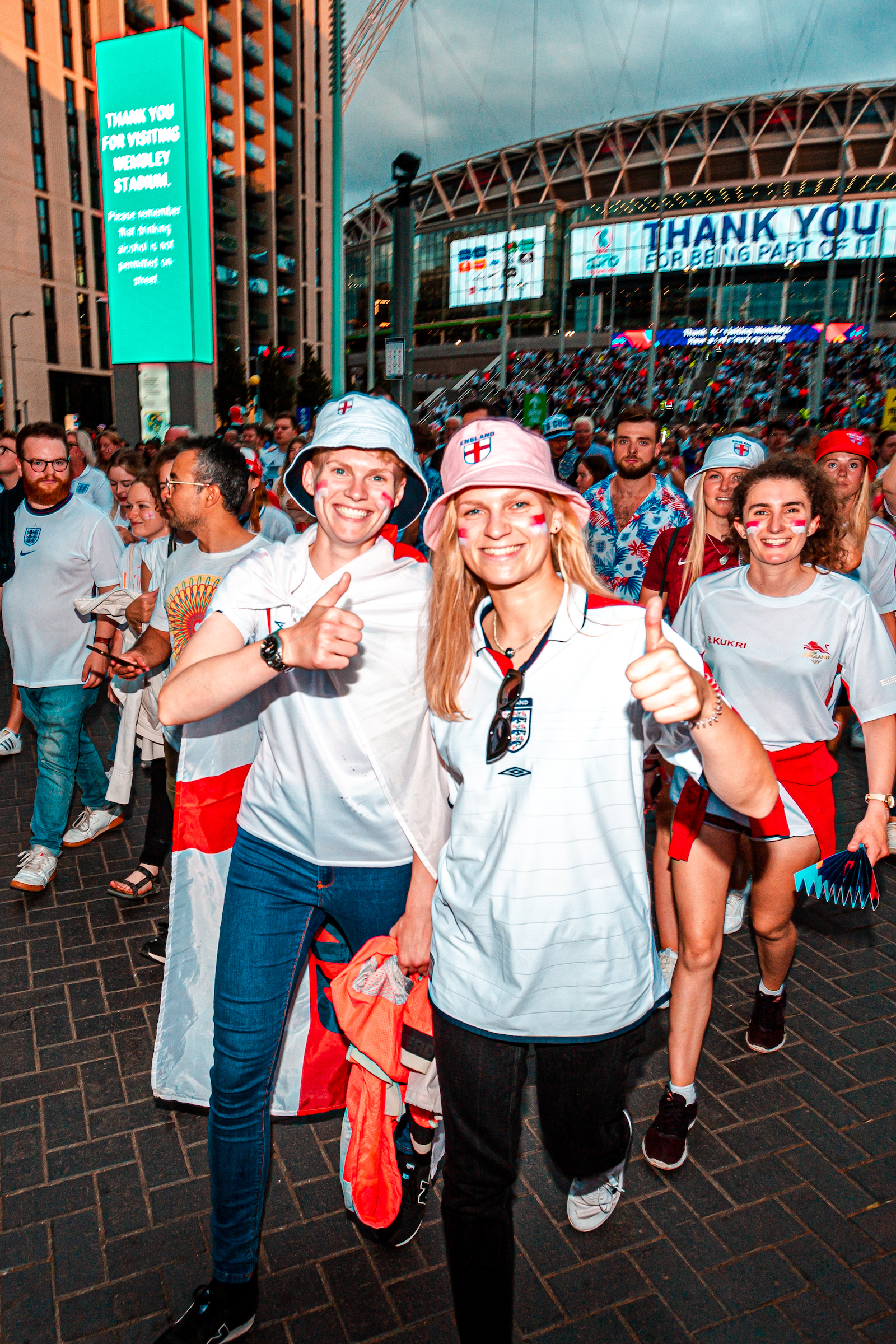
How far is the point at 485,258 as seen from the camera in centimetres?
8256

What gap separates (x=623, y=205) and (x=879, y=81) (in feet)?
75.9

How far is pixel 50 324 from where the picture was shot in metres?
59.1

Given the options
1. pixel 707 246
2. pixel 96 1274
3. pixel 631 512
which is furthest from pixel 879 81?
pixel 96 1274

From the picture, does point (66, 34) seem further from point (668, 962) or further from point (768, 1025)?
point (768, 1025)

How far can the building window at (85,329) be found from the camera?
61.5 m

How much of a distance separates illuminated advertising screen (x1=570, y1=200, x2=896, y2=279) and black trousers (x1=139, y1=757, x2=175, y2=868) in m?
74.2

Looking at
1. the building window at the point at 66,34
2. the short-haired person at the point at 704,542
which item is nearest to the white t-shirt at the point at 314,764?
the short-haired person at the point at 704,542

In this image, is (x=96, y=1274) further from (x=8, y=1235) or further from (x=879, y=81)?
(x=879, y=81)

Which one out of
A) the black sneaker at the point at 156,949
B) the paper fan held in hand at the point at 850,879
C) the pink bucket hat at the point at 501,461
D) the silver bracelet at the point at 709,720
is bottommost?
the black sneaker at the point at 156,949

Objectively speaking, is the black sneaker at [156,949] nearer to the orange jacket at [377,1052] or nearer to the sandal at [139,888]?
the sandal at [139,888]

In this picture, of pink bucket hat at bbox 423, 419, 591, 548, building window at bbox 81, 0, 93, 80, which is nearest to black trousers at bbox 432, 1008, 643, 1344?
pink bucket hat at bbox 423, 419, 591, 548

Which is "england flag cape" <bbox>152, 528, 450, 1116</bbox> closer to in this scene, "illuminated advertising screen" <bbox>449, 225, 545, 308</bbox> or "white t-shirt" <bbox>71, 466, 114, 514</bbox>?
"white t-shirt" <bbox>71, 466, 114, 514</bbox>

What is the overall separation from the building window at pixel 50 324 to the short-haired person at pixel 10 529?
57.8 meters

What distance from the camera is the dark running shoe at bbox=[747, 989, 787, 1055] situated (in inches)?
152
